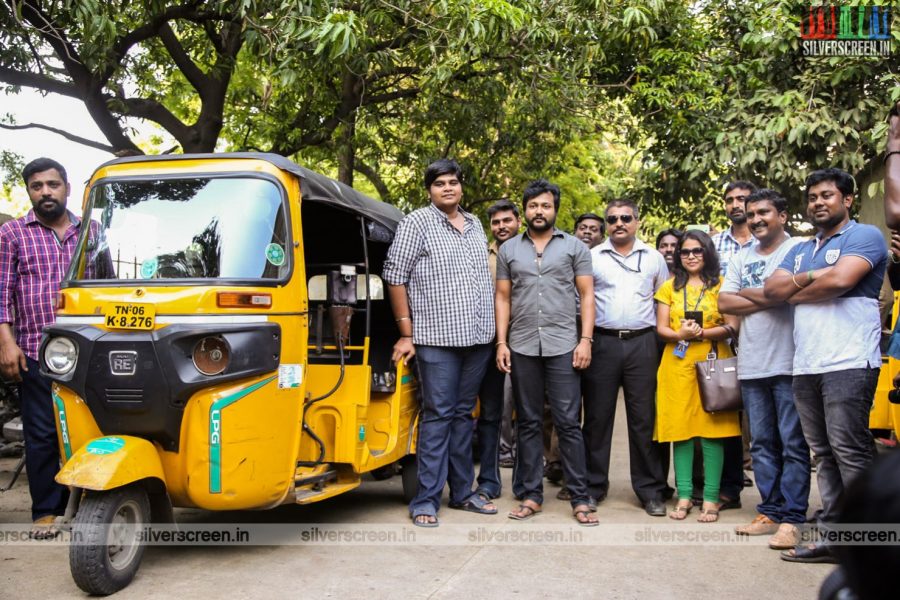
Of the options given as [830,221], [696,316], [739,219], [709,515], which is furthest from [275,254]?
[739,219]

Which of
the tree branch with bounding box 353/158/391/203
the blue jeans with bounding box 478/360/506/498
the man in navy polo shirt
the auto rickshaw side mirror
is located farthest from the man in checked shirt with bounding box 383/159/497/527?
the tree branch with bounding box 353/158/391/203

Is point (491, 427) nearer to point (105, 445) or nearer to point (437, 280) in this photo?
point (437, 280)

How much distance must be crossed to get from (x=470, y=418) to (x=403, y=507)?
85cm

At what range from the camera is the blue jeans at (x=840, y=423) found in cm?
464

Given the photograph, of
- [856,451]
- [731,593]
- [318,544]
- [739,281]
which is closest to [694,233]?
[739,281]

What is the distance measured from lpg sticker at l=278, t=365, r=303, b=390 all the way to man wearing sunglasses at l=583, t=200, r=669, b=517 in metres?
2.27

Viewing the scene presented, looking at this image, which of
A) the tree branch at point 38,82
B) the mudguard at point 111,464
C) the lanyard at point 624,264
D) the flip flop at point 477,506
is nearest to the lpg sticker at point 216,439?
the mudguard at point 111,464

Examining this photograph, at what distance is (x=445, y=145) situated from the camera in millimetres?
15344

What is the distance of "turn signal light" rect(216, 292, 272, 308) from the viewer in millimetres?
4516

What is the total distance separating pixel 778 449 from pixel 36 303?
4900 millimetres

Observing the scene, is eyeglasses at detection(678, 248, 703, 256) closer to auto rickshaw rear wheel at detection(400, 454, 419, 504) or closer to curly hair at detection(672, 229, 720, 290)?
curly hair at detection(672, 229, 720, 290)

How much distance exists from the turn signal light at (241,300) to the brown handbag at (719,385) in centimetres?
300

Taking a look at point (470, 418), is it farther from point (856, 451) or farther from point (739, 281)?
point (856, 451)

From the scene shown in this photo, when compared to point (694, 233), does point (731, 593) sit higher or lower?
lower
